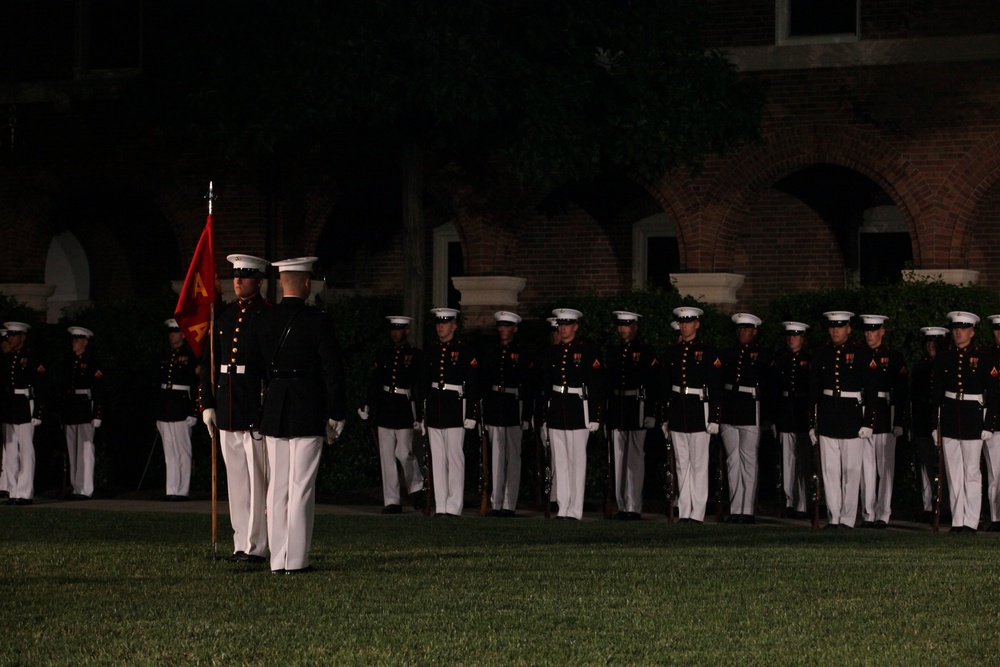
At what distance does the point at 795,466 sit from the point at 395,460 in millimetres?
4033

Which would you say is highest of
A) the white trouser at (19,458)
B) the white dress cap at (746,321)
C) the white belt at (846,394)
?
the white dress cap at (746,321)

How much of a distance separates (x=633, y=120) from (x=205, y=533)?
712 cm

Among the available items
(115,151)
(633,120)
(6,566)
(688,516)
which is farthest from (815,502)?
(115,151)

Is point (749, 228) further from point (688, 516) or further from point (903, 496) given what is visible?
point (688, 516)

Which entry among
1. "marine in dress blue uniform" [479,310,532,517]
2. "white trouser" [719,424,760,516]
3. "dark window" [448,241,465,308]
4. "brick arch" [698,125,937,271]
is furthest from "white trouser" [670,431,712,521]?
"dark window" [448,241,465,308]

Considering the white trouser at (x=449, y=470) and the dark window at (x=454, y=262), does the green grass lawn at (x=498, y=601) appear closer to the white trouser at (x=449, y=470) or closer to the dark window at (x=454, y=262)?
the white trouser at (x=449, y=470)

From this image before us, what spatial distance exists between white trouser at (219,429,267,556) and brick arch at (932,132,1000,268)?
→ 11003mm

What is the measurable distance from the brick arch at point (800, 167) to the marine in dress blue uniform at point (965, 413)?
4.53 meters

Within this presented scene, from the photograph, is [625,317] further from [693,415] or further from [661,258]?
[661,258]

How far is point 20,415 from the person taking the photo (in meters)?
17.8

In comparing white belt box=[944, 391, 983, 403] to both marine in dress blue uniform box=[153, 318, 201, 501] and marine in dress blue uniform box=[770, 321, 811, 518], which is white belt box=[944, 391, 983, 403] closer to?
marine in dress blue uniform box=[770, 321, 811, 518]

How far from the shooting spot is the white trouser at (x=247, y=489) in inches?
412

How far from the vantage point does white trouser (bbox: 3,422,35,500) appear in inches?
696

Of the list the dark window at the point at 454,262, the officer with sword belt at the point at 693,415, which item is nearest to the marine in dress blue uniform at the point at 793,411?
the officer with sword belt at the point at 693,415
